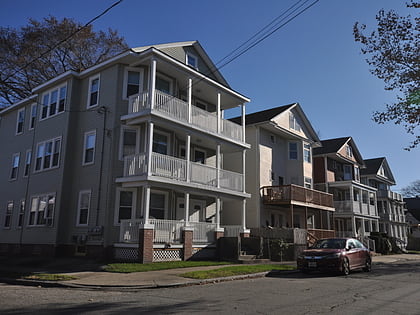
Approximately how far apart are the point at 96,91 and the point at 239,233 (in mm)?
11466

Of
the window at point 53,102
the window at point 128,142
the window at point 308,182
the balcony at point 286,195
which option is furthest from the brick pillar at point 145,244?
the window at point 308,182

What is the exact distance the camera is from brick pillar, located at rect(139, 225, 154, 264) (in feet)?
55.0

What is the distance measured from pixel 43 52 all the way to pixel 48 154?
1100 cm

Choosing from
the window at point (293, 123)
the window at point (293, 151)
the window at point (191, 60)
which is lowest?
the window at point (293, 151)

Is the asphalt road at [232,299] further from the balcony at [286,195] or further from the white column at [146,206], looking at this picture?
the balcony at [286,195]

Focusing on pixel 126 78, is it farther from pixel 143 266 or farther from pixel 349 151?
pixel 349 151

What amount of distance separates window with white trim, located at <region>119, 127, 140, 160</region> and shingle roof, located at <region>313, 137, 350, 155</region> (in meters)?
24.1

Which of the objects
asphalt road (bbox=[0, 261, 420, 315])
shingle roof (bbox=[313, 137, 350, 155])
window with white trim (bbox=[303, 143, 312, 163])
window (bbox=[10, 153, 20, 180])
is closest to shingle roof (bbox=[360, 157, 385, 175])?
shingle roof (bbox=[313, 137, 350, 155])

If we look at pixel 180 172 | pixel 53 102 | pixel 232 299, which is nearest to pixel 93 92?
pixel 53 102

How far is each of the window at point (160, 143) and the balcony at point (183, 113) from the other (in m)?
1.59

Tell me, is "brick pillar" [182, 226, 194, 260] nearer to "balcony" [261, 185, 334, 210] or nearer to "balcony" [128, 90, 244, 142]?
"balcony" [128, 90, 244, 142]

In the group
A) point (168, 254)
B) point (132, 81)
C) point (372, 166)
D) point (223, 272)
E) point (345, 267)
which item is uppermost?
point (372, 166)

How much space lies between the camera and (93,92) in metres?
21.4

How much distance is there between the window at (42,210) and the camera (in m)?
20.9
